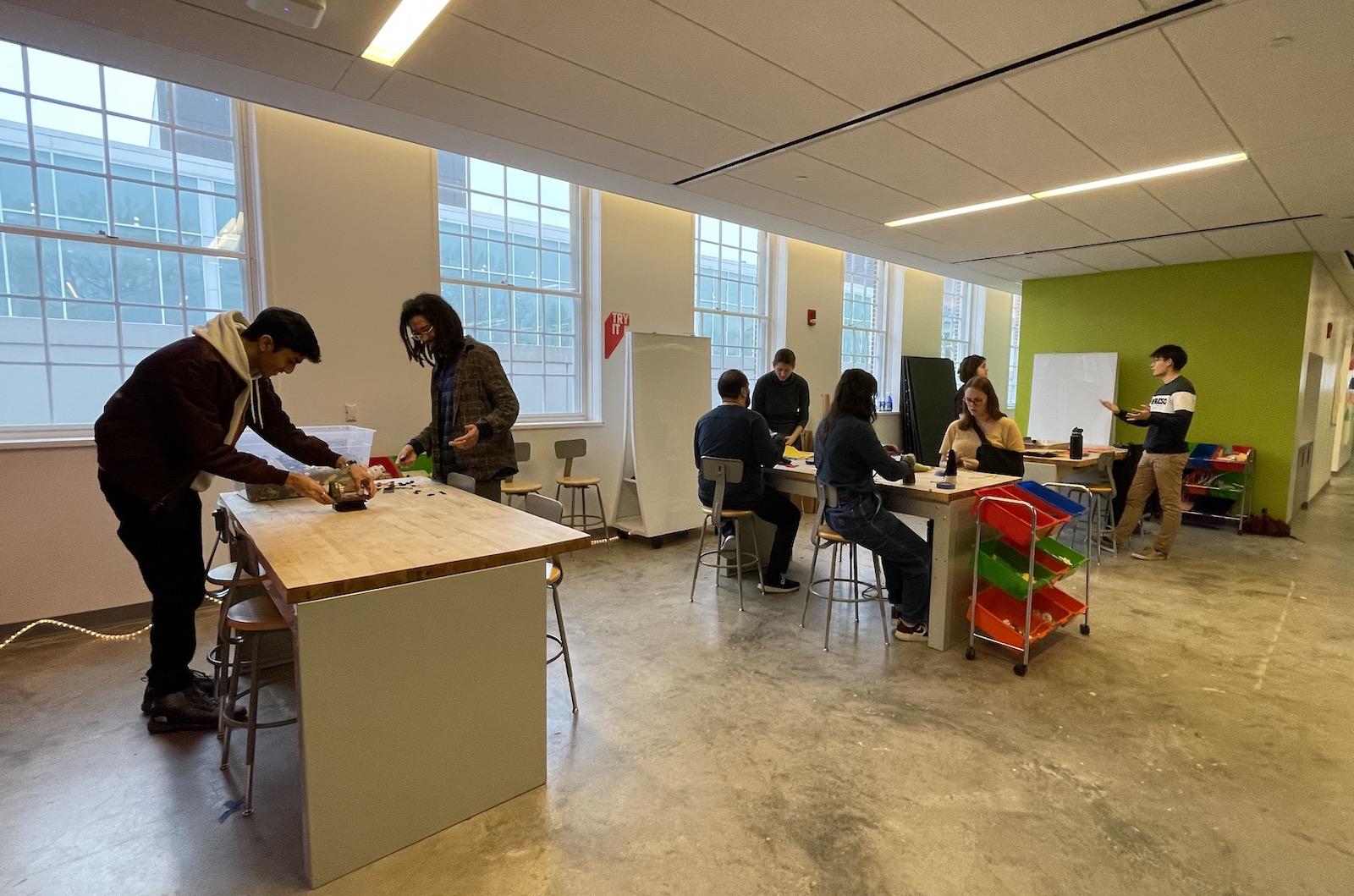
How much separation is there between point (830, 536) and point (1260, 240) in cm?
529

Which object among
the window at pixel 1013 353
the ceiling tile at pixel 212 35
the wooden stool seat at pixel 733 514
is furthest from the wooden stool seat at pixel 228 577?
the window at pixel 1013 353

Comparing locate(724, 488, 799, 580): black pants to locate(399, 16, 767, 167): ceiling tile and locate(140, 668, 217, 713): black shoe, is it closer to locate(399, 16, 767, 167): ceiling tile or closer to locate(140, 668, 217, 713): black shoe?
locate(399, 16, 767, 167): ceiling tile

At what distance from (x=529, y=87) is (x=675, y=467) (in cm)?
326

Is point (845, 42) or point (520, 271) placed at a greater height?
point (845, 42)

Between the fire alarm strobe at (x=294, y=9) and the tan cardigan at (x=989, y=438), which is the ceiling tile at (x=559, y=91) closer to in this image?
the fire alarm strobe at (x=294, y=9)

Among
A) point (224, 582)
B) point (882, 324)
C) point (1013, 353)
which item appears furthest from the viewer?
point (1013, 353)

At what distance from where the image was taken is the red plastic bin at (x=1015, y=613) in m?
3.27

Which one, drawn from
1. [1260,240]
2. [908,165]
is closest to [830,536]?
[908,165]

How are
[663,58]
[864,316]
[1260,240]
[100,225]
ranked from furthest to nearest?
[864,316]
[1260,240]
[100,225]
[663,58]

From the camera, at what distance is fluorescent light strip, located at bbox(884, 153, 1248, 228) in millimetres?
3889

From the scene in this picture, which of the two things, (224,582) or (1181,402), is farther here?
(1181,402)

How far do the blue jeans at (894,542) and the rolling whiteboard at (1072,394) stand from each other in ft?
17.1

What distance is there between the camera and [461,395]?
309 cm

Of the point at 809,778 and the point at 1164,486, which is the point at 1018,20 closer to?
the point at 809,778
